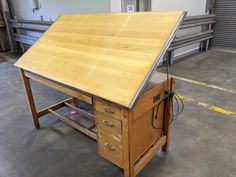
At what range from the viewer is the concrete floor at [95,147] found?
1.83 m

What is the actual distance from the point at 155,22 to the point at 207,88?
2351 millimetres

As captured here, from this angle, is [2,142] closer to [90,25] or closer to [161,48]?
[90,25]

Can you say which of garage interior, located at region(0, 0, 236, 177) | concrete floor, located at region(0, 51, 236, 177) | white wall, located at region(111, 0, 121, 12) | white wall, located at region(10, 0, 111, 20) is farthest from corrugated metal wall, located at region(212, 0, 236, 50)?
white wall, located at region(10, 0, 111, 20)

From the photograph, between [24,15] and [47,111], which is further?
[24,15]

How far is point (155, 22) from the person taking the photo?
1539 millimetres

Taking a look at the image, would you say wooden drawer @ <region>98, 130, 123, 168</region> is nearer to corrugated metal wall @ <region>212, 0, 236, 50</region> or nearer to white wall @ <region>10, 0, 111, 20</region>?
white wall @ <region>10, 0, 111, 20</region>

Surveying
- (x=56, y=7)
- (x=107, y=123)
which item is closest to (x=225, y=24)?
(x=56, y=7)

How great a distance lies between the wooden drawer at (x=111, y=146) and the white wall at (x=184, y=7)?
3308 millimetres

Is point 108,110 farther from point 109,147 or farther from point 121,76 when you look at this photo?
point 109,147

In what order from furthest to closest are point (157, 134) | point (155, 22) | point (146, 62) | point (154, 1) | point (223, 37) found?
point (223, 37)
point (154, 1)
point (157, 134)
point (155, 22)
point (146, 62)

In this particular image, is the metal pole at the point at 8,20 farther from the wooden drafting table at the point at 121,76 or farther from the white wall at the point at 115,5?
the wooden drafting table at the point at 121,76

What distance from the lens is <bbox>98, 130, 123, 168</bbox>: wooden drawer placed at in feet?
4.96

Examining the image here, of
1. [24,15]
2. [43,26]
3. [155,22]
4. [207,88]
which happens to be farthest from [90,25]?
[24,15]

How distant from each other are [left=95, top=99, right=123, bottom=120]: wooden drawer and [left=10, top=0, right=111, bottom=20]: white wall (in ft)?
8.22
